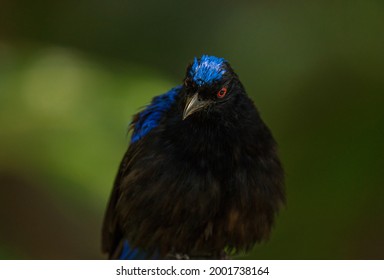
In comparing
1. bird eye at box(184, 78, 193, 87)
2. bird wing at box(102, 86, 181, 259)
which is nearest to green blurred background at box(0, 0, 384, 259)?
bird wing at box(102, 86, 181, 259)

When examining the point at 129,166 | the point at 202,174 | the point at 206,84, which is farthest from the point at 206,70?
the point at 129,166

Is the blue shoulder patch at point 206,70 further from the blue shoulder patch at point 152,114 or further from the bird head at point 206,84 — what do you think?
the blue shoulder patch at point 152,114

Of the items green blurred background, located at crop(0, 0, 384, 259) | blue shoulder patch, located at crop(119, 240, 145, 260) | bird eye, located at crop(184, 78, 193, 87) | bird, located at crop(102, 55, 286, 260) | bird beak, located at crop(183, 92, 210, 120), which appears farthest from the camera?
green blurred background, located at crop(0, 0, 384, 259)

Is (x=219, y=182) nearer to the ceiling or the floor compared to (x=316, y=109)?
nearer to the floor

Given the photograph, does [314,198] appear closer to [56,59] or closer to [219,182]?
[219,182]

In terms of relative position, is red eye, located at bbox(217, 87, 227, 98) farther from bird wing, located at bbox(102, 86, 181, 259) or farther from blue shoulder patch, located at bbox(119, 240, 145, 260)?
blue shoulder patch, located at bbox(119, 240, 145, 260)

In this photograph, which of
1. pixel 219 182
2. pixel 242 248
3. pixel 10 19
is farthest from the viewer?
pixel 10 19

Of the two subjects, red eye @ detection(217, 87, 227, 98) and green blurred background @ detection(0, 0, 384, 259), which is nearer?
red eye @ detection(217, 87, 227, 98)
